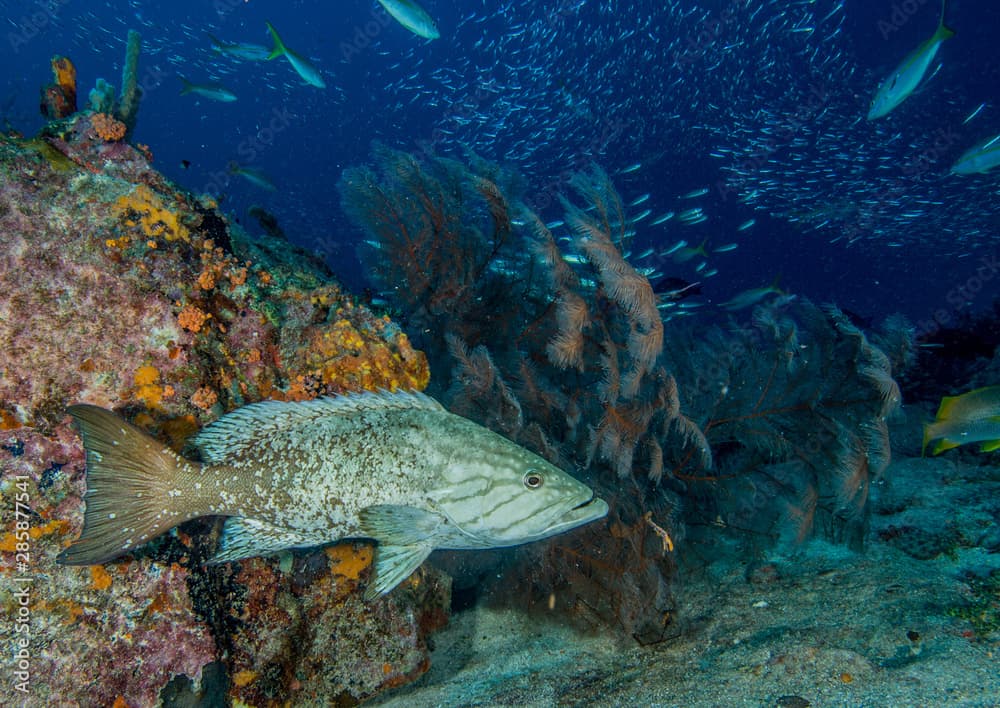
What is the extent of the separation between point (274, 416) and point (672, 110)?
41.2m

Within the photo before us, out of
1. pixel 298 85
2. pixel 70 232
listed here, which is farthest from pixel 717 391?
pixel 298 85

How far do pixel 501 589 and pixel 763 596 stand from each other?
2.33m

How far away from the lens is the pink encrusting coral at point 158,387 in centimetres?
251

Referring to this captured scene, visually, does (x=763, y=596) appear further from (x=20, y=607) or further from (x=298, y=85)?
(x=298, y=85)

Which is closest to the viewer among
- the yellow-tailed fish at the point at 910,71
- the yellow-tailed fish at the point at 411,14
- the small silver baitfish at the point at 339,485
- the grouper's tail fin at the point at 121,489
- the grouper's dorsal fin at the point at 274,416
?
the grouper's tail fin at the point at 121,489

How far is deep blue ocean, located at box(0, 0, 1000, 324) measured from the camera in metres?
29.7

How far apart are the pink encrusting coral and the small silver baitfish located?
50 cm

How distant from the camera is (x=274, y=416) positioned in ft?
8.59

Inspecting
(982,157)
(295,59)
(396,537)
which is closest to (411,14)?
(295,59)

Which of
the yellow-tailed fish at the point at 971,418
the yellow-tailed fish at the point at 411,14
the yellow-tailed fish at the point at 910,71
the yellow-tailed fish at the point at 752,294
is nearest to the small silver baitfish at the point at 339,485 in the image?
the yellow-tailed fish at the point at 971,418

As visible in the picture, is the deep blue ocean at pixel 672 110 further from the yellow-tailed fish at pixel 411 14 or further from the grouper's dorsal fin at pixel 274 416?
the grouper's dorsal fin at pixel 274 416

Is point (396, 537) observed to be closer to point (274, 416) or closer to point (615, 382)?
point (274, 416)

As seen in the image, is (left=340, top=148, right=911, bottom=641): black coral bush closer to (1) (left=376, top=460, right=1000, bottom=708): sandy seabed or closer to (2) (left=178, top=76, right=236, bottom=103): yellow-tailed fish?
(1) (left=376, top=460, right=1000, bottom=708): sandy seabed

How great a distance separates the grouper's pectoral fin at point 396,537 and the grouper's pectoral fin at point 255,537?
47 centimetres
